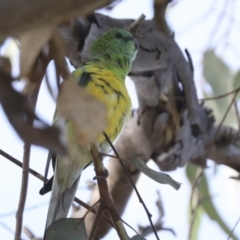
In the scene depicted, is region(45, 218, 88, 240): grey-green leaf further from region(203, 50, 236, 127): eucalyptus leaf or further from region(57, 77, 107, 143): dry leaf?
region(203, 50, 236, 127): eucalyptus leaf

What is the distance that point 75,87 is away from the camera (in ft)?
1.03

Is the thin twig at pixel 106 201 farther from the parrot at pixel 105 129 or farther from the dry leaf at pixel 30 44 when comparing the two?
the dry leaf at pixel 30 44

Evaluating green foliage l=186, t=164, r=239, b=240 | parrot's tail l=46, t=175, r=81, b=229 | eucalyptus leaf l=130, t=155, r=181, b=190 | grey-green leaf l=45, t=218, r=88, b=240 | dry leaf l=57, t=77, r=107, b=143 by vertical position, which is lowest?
green foliage l=186, t=164, r=239, b=240

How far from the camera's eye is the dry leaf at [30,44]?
270 mm

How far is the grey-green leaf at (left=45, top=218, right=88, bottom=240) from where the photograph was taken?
3.05 feet

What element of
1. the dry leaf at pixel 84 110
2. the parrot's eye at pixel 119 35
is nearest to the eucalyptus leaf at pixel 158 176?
the dry leaf at pixel 84 110

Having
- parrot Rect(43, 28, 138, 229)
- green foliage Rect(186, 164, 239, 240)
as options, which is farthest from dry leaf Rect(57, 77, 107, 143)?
green foliage Rect(186, 164, 239, 240)

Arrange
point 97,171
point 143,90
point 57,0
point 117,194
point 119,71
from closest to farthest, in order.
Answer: point 57,0 < point 97,171 < point 119,71 < point 143,90 < point 117,194

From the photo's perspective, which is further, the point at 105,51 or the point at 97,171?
the point at 105,51

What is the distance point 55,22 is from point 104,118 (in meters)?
0.07

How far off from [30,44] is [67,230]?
71 cm

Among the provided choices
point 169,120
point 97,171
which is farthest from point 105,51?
point 97,171

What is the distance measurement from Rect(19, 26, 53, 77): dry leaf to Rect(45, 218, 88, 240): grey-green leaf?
0.67 m

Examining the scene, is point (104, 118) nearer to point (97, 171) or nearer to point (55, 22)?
point (55, 22)
